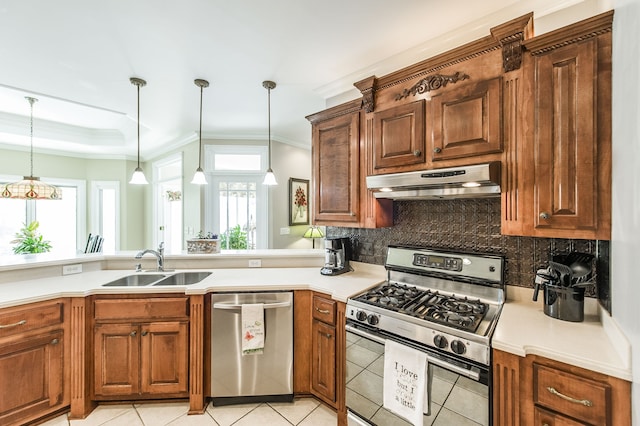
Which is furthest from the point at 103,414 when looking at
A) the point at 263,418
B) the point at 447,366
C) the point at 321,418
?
the point at 447,366

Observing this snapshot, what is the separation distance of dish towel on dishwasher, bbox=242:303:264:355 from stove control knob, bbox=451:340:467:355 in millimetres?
1324

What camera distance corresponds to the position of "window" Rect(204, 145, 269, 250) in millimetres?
4438

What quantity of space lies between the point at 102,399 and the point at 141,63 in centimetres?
278

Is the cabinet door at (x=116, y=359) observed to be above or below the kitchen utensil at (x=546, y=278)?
below

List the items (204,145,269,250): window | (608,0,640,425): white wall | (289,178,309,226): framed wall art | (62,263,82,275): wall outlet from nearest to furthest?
(608,0,640,425): white wall, (62,263,82,275): wall outlet, (204,145,269,250): window, (289,178,309,226): framed wall art

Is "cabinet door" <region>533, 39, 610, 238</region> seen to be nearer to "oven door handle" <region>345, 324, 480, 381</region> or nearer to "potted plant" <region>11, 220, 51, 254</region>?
"oven door handle" <region>345, 324, 480, 381</region>

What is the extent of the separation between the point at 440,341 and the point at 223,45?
8.19 ft

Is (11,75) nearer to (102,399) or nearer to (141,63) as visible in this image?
(141,63)

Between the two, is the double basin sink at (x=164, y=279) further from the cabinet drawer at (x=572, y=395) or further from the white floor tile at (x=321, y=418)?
the cabinet drawer at (x=572, y=395)

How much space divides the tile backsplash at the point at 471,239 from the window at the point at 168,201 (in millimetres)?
3977

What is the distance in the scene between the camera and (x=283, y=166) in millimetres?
4664

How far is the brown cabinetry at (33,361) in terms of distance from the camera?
1.74 m

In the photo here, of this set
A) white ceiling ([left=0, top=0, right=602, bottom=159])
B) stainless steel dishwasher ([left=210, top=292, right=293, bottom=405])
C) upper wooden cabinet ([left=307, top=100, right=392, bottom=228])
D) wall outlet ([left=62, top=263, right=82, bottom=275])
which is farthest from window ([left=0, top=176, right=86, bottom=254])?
upper wooden cabinet ([left=307, top=100, right=392, bottom=228])

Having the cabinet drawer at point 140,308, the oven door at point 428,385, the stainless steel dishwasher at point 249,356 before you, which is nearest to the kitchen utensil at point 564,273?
the oven door at point 428,385
